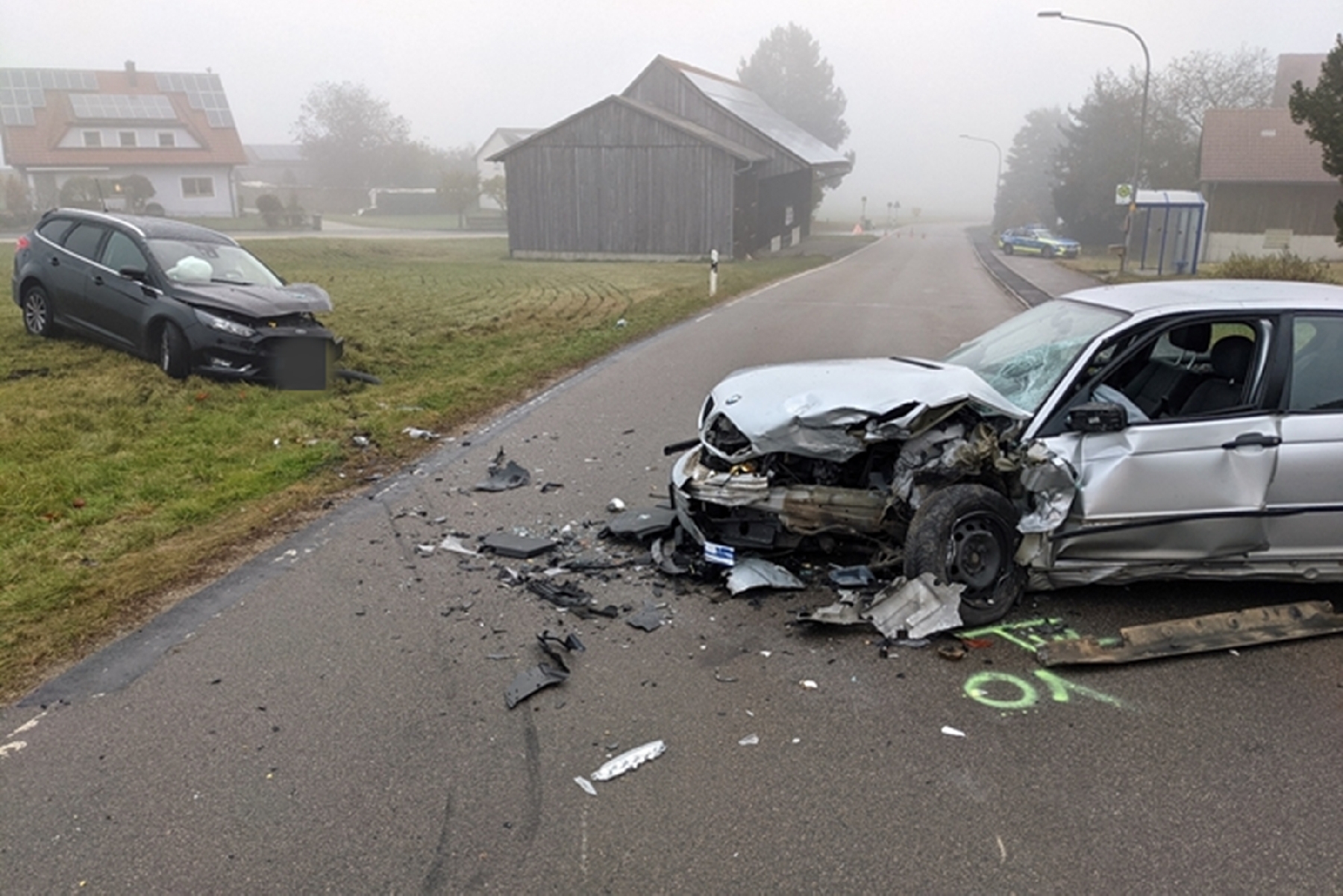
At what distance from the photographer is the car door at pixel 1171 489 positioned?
190 inches

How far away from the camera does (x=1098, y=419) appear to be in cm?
482

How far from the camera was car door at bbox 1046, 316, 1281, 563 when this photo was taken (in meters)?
4.82

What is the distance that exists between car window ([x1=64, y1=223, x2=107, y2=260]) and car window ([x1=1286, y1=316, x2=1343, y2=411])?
474 inches

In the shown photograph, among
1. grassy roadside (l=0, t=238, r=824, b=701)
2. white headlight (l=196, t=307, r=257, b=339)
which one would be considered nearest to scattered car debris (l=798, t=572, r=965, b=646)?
grassy roadside (l=0, t=238, r=824, b=701)

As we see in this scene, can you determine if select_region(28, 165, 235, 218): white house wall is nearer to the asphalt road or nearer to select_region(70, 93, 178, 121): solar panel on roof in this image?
select_region(70, 93, 178, 121): solar panel on roof

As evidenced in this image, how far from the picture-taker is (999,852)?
10.5ft

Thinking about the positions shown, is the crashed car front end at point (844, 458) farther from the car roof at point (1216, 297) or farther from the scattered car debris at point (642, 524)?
the car roof at point (1216, 297)

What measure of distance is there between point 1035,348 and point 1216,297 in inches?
37.8

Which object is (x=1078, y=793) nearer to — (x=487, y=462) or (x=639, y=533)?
(x=639, y=533)

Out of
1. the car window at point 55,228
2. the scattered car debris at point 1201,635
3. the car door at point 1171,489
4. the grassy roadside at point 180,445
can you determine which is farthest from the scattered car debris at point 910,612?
the car window at point 55,228

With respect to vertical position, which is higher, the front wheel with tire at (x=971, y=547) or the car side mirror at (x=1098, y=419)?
the car side mirror at (x=1098, y=419)

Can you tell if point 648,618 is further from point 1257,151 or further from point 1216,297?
point 1257,151

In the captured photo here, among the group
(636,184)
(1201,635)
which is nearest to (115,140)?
(636,184)

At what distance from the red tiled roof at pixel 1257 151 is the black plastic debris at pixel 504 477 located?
43300 millimetres
